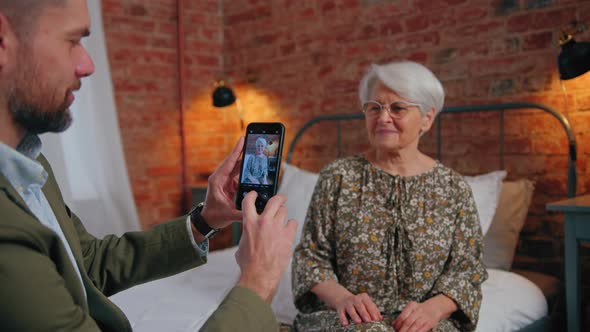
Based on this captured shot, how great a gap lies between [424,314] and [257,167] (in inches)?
30.6

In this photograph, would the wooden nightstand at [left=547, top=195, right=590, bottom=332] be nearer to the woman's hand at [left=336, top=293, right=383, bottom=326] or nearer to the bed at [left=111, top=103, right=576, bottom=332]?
the bed at [left=111, top=103, right=576, bottom=332]

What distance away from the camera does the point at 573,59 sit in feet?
7.70

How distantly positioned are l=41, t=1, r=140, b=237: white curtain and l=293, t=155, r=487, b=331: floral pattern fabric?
1.74m

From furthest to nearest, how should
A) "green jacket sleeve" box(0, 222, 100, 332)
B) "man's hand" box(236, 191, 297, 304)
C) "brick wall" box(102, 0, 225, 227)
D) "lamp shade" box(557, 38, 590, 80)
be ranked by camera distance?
"brick wall" box(102, 0, 225, 227), "lamp shade" box(557, 38, 590, 80), "man's hand" box(236, 191, 297, 304), "green jacket sleeve" box(0, 222, 100, 332)

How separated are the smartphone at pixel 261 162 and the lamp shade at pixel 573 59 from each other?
1557mm

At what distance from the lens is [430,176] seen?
2.00m

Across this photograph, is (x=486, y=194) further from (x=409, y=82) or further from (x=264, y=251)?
(x=264, y=251)

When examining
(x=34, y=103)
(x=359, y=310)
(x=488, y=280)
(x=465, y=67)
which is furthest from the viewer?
(x=465, y=67)

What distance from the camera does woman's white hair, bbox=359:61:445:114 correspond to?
202 centimetres

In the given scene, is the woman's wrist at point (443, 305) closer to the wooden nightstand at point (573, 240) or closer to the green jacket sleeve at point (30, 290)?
the wooden nightstand at point (573, 240)

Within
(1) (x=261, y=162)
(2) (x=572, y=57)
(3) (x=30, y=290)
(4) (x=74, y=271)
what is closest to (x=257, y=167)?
(1) (x=261, y=162)

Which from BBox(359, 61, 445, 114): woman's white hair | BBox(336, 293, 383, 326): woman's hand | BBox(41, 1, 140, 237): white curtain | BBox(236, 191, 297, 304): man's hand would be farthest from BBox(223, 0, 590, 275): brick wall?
BBox(236, 191, 297, 304): man's hand

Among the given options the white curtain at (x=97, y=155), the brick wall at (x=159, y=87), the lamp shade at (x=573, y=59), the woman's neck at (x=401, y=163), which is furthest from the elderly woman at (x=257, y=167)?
the brick wall at (x=159, y=87)

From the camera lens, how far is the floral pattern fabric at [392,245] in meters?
1.87
